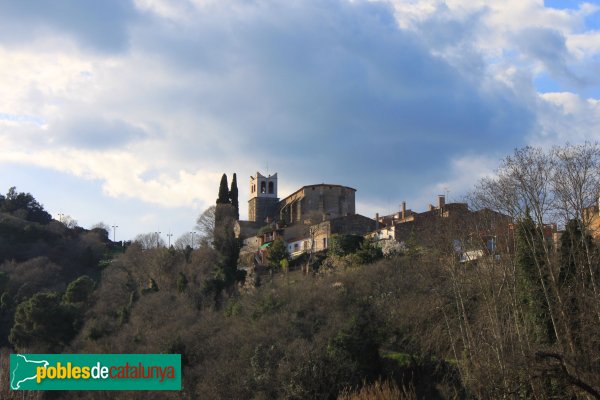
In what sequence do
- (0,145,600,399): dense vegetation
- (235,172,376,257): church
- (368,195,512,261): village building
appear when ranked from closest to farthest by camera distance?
(0,145,600,399): dense vegetation < (368,195,512,261): village building < (235,172,376,257): church

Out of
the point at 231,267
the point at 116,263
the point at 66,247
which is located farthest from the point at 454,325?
the point at 66,247

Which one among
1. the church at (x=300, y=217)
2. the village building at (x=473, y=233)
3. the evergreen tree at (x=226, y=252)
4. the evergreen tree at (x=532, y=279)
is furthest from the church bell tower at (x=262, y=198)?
the evergreen tree at (x=532, y=279)

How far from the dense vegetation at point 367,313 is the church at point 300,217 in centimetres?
513

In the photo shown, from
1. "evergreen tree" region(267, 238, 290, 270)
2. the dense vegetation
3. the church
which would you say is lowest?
the dense vegetation

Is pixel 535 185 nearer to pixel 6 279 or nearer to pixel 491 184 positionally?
pixel 491 184

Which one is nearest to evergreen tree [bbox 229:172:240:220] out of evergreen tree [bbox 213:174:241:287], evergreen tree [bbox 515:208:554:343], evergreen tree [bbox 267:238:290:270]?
evergreen tree [bbox 213:174:241:287]

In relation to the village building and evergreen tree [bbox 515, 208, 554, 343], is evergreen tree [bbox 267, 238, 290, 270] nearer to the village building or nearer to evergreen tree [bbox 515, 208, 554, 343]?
the village building

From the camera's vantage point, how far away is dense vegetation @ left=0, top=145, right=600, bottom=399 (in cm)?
1998

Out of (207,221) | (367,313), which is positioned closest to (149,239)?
(207,221)

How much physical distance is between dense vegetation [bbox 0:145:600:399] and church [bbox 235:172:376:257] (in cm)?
513

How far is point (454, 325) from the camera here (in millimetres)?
27547

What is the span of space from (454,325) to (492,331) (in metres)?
6.40

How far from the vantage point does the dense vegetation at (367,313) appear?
65.6 ft

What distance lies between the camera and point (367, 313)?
32.2 m
